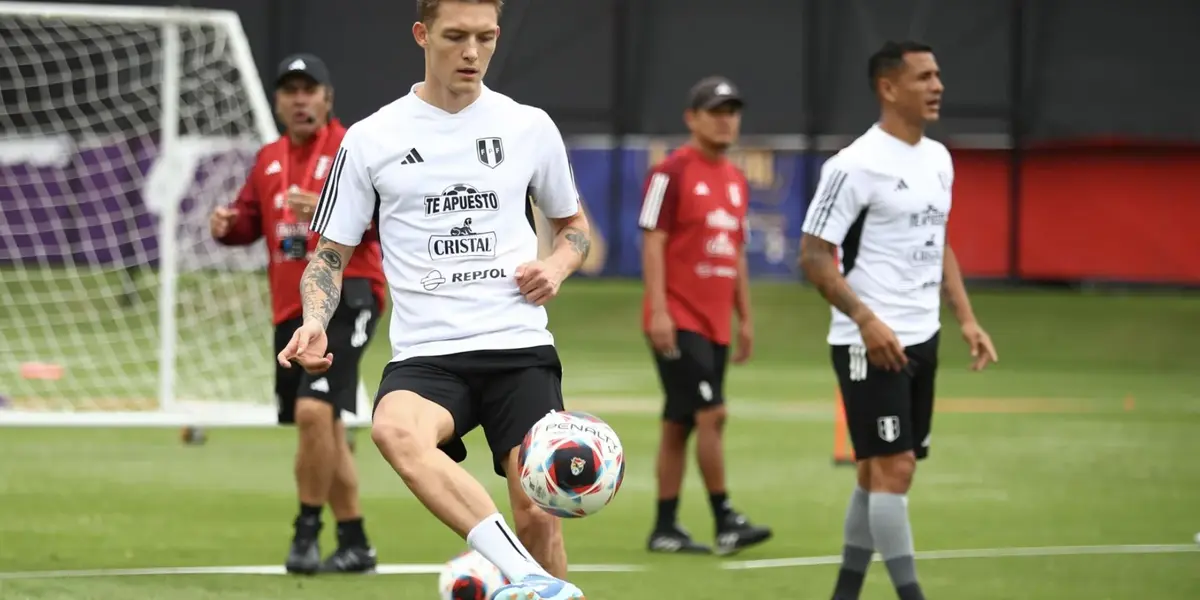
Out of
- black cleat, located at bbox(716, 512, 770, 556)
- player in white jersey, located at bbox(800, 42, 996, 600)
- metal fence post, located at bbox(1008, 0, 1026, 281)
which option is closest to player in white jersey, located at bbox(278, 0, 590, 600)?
player in white jersey, located at bbox(800, 42, 996, 600)

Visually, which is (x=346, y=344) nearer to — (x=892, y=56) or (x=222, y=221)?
(x=222, y=221)

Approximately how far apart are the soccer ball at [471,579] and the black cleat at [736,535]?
14.3 feet

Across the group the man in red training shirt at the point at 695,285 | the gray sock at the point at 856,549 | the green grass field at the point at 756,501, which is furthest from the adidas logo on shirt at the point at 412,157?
the man in red training shirt at the point at 695,285

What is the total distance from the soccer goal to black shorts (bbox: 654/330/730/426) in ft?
12.9

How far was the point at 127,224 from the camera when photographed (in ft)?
92.5

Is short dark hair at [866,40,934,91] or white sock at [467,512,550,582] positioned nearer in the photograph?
white sock at [467,512,550,582]

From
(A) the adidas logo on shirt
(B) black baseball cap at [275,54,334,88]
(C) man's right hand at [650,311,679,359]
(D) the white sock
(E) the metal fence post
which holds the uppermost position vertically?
(A) the adidas logo on shirt

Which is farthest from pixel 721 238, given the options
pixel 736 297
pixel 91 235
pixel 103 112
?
pixel 103 112

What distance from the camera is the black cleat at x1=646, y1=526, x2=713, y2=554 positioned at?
32.9ft

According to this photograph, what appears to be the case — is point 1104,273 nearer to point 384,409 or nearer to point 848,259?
point 848,259

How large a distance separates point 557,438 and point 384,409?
593 millimetres

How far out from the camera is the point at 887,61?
7.89 metres

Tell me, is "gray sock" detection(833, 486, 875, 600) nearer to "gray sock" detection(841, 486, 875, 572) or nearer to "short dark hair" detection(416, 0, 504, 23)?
"gray sock" detection(841, 486, 875, 572)

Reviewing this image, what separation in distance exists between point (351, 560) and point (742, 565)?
193 centimetres
